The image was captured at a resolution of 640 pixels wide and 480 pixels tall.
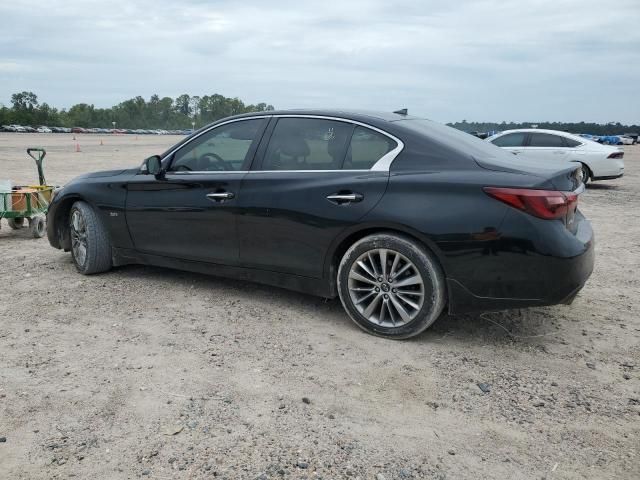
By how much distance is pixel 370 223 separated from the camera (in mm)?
3854

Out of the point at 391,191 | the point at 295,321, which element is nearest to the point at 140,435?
the point at 295,321

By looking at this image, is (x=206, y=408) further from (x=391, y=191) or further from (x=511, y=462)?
(x=391, y=191)

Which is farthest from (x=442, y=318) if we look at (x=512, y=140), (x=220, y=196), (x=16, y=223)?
(x=512, y=140)

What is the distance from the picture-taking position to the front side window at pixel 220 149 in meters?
4.59

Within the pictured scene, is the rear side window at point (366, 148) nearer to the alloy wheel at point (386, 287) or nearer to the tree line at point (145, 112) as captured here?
the alloy wheel at point (386, 287)

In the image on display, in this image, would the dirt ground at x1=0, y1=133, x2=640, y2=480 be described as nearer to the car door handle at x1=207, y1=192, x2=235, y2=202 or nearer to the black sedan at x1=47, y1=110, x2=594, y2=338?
the black sedan at x1=47, y1=110, x2=594, y2=338

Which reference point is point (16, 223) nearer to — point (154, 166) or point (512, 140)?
point (154, 166)

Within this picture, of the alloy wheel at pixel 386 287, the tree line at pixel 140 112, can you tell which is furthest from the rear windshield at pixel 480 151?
the tree line at pixel 140 112

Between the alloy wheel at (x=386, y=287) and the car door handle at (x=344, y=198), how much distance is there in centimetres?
37

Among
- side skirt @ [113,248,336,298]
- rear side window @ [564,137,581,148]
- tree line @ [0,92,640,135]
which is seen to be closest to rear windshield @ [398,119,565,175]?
side skirt @ [113,248,336,298]

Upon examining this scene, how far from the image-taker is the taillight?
3.46m

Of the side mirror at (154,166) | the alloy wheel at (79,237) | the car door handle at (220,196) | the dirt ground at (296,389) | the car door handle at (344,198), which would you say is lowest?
the dirt ground at (296,389)

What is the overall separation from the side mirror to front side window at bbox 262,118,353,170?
1.02 meters

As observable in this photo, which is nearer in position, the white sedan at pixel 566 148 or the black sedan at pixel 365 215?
the black sedan at pixel 365 215
